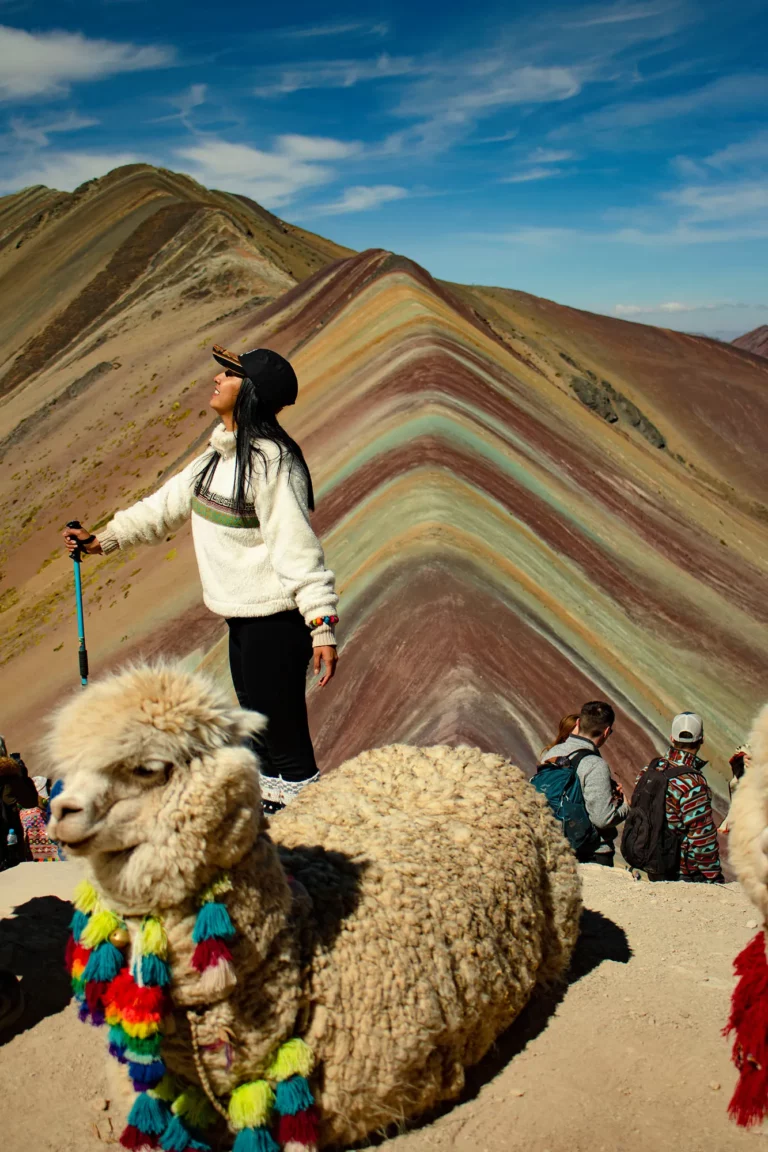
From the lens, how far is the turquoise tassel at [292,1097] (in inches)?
106

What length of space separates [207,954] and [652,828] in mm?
2896

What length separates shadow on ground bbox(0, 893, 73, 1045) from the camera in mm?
3598

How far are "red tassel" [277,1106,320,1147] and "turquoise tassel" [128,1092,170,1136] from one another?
1.01 ft

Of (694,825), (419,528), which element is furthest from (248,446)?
(419,528)

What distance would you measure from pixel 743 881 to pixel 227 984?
1.26 m

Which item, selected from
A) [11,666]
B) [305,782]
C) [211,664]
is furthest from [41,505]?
[305,782]

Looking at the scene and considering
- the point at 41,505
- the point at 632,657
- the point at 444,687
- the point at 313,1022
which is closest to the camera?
the point at 313,1022

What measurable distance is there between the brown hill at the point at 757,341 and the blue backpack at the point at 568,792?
51219 mm

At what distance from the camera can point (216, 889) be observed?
259 centimetres

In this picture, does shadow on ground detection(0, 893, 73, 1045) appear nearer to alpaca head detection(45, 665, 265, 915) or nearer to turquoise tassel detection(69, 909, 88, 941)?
turquoise tassel detection(69, 909, 88, 941)

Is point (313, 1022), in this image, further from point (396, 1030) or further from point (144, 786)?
point (144, 786)

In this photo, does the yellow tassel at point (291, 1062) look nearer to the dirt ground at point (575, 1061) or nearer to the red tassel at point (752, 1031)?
the dirt ground at point (575, 1061)

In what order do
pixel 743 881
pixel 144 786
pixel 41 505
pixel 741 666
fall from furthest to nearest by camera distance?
pixel 41 505
pixel 741 666
pixel 144 786
pixel 743 881

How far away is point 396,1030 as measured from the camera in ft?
9.50
